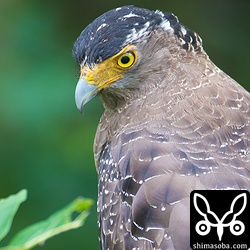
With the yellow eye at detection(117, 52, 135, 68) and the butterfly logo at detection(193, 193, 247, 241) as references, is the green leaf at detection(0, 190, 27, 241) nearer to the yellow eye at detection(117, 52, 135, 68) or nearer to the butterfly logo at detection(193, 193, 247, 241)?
the butterfly logo at detection(193, 193, 247, 241)

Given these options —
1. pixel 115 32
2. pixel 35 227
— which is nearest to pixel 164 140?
pixel 115 32

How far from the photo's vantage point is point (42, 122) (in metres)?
8.48

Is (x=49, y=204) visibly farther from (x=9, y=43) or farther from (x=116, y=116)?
(x=116, y=116)

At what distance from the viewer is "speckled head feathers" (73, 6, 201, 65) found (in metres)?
5.59

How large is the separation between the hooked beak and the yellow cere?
3 cm

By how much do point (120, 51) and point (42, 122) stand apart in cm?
299

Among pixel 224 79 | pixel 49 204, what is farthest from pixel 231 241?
pixel 49 204

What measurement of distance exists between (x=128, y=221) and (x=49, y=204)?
136 inches

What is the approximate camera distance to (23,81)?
28.2 feet

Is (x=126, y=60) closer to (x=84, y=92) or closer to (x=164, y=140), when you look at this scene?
(x=84, y=92)

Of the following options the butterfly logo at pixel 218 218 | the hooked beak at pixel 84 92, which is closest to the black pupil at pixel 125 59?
the hooked beak at pixel 84 92

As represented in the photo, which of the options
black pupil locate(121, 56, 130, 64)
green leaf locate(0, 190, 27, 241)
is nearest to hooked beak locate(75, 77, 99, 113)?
black pupil locate(121, 56, 130, 64)

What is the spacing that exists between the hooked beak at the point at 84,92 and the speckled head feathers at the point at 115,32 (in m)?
0.14

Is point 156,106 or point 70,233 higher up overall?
point 156,106
